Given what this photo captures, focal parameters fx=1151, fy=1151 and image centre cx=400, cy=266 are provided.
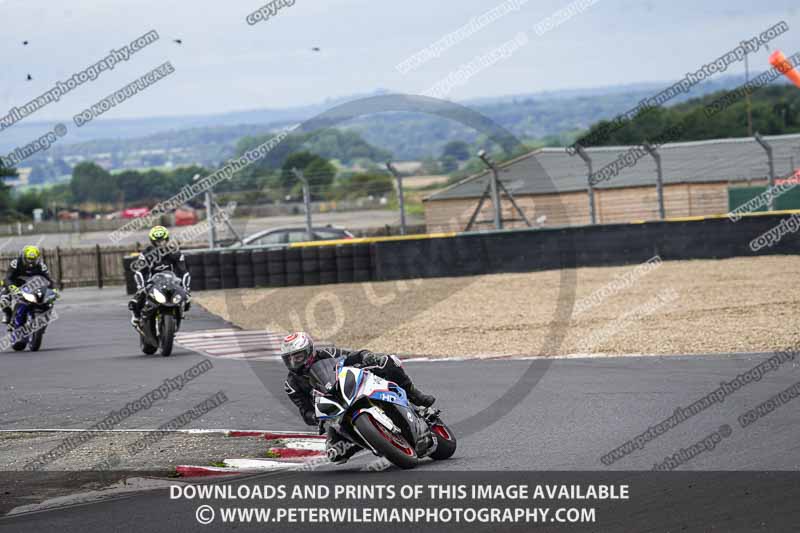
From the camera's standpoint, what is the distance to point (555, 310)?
2047 centimetres

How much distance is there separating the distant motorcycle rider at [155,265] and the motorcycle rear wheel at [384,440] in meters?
8.79

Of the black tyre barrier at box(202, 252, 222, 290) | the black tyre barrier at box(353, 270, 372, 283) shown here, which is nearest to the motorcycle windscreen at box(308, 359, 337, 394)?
the black tyre barrier at box(353, 270, 372, 283)

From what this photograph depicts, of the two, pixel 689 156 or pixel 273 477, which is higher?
pixel 689 156

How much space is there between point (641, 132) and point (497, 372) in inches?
3194

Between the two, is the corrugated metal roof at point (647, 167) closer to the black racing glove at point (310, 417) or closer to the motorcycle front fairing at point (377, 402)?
the black racing glove at point (310, 417)

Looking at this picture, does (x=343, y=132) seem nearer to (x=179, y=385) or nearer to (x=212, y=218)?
(x=212, y=218)

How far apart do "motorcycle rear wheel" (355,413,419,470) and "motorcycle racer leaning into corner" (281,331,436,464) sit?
16.7 inches

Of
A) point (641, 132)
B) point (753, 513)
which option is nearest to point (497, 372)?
point (753, 513)

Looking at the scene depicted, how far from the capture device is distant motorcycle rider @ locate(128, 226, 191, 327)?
16.6 m

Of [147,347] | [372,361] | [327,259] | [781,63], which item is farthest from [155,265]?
[781,63]

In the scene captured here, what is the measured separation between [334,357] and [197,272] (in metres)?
19.2

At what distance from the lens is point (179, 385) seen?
1349cm

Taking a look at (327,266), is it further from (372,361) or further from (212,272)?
(372,361)

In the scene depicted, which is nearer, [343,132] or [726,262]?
[726,262]
